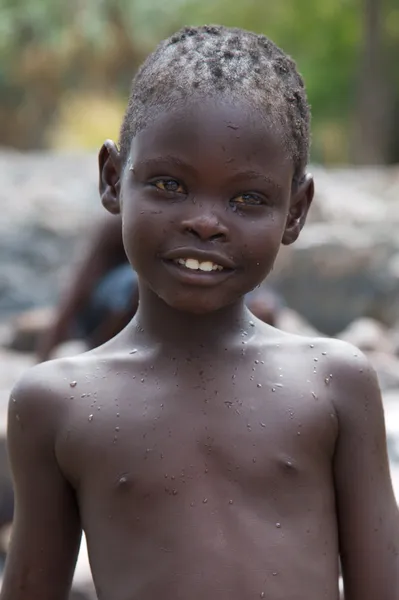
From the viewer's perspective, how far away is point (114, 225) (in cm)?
413

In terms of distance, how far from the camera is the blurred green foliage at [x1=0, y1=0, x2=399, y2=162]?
1719cm

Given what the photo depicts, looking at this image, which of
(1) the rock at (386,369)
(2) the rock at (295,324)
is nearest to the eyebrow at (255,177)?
(1) the rock at (386,369)

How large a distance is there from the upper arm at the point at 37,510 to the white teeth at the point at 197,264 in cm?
29

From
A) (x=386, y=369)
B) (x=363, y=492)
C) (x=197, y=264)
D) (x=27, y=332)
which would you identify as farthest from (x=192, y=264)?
(x=27, y=332)

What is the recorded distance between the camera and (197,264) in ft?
4.73

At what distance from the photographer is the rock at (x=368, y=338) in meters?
5.48

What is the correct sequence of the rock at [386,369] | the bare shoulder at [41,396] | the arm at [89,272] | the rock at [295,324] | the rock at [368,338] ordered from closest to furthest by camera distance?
1. the bare shoulder at [41,396]
2. the arm at [89,272]
3. the rock at [386,369]
4. the rock at [368,338]
5. the rock at [295,324]

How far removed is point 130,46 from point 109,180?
18.8m

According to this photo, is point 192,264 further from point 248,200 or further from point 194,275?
point 248,200

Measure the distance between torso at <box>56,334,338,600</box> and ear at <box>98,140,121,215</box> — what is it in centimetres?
25

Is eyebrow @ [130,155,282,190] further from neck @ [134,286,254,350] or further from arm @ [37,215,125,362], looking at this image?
arm @ [37,215,125,362]

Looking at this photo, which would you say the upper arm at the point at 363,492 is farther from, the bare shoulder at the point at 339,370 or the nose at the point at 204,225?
the nose at the point at 204,225

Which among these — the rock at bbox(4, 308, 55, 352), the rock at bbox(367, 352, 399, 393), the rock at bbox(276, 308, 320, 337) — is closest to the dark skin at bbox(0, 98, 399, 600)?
the rock at bbox(367, 352, 399, 393)

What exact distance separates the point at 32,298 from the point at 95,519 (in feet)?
19.7
